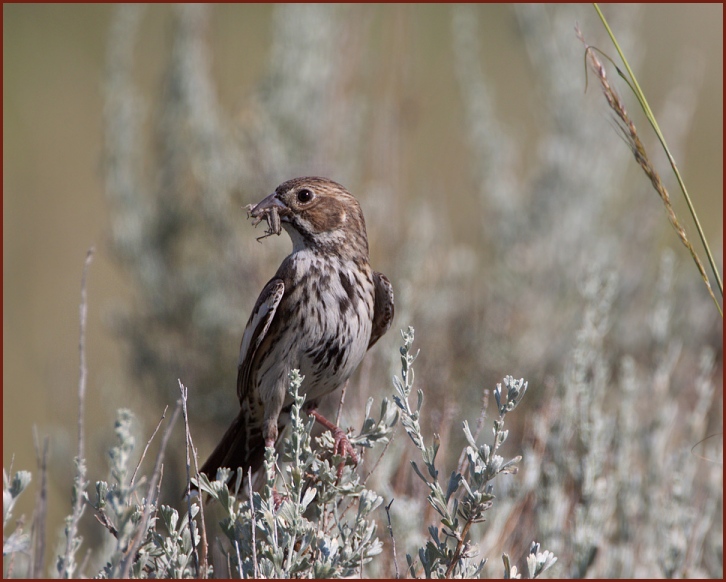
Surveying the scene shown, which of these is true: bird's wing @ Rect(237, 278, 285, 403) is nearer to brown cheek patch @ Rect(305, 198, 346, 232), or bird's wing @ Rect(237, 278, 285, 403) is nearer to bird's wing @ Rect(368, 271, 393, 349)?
brown cheek patch @ Rect(305, 198, 346, 232)

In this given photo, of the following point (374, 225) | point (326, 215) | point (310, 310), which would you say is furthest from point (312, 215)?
point (374, 225)

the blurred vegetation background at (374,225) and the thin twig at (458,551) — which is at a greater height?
the blurred vegetation background at (374,225)

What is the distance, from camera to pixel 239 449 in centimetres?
333

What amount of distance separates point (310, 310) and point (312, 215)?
353 mm

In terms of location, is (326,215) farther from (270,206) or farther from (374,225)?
(374,225)

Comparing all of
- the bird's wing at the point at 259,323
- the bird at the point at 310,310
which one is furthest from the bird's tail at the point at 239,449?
the bird's wing at the point at 259,323

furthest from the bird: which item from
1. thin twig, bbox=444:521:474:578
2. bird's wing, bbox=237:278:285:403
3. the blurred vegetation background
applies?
the blurred vegetation background

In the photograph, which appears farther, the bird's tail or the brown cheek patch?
the bird's tail

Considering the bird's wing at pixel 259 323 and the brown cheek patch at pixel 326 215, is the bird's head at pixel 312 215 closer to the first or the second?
the brown cheek patch at pixel 326 215

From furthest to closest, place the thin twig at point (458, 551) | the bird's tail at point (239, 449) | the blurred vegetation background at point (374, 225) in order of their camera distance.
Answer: the blurred vegetation background at point (374, 225), the bird's tail at point (239, 449), the thin twig at point (458, 551)

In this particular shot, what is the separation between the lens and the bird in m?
2.96

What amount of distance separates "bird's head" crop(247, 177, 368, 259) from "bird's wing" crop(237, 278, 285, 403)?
0.20 meters

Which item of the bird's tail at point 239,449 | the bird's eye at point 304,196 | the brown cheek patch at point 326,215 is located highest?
the bird's eye at point 304,196

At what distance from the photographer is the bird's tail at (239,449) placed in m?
3.29
